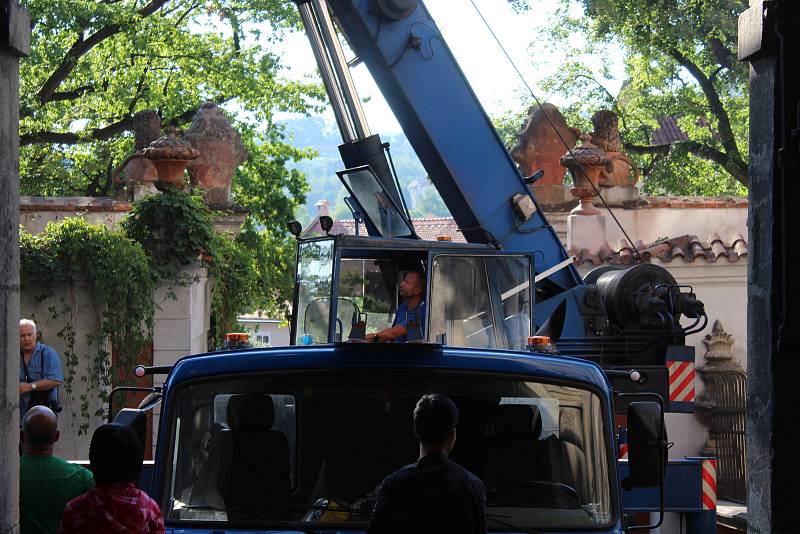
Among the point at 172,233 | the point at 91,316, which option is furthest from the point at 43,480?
the point at 172,233

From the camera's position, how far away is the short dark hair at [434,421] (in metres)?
4.18

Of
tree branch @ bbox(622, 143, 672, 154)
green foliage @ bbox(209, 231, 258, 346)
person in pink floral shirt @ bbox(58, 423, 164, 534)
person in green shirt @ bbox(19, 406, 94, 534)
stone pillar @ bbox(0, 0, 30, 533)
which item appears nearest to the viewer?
person in pink floral shirt @ bbox(58, 423, 164, 534)

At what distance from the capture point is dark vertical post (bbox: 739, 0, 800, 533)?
16.3 feet

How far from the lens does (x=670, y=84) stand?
96.2 ft

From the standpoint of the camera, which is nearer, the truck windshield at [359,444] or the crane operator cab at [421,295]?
the truck windshield at [359,444]

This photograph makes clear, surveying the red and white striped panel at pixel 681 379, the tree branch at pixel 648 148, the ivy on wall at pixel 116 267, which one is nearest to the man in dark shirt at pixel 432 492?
the red and white striped panel at pixel 681 379

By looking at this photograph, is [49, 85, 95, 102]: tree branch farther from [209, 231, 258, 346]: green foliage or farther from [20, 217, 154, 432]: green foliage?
[20, 217, 154, 432]: green foliage

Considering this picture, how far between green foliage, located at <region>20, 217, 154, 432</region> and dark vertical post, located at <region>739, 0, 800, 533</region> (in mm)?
8780

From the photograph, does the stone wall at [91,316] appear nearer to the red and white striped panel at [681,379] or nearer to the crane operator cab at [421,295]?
the crane operator cab at [421,295]

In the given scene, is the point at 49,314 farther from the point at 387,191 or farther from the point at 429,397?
the point at 429,397

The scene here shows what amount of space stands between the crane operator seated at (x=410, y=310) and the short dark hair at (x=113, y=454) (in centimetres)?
557

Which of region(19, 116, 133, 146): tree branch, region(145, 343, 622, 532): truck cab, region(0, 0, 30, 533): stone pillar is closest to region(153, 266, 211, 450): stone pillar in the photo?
region(145, 343, 622, 532): truck cab

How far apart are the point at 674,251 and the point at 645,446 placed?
13.1 meters

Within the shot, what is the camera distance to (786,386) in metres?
4.99
